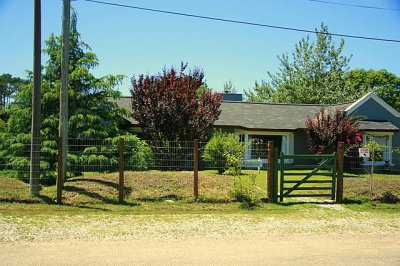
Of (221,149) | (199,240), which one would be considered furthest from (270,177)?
(199,240)

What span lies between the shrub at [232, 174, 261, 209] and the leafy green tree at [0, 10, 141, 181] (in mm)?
7174

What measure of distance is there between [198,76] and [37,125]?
13.5 metres

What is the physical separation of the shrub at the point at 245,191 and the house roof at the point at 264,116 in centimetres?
1121

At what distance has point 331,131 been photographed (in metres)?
20.7

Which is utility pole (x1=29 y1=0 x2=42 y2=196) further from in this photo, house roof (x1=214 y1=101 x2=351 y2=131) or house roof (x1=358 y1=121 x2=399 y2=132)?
house roof (x1=358 y1=121 x2=399 y2=132)

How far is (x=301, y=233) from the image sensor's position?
8.62 m

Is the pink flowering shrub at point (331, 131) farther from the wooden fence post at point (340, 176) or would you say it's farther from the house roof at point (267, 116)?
the wooden fence post at point (340, 176)

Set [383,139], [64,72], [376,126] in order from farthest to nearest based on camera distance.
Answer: [383,139], [376,126], [64,72]

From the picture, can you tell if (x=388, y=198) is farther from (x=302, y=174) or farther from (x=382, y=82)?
(x=382, y=82)

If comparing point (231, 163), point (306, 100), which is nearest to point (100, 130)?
point (231, 163)

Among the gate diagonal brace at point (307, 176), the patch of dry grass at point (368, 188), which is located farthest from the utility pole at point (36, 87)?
the patch of dry grass at point (368, 188)

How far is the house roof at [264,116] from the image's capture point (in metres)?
24.2

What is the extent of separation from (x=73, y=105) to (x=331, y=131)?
1202 centimetres

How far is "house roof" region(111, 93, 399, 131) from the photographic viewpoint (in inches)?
953
